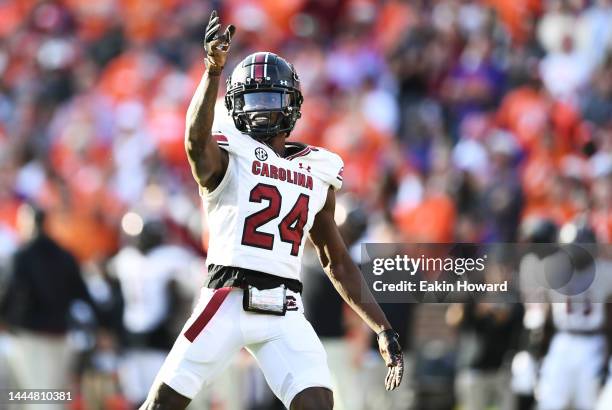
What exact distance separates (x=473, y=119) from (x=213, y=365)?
6937 millimetres

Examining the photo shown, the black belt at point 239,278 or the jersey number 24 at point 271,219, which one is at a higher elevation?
the jersey number 24 at point 271,219

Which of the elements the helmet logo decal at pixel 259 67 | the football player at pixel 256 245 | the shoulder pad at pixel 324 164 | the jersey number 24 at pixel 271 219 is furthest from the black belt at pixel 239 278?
the helmet logo decal at pixel 259 67

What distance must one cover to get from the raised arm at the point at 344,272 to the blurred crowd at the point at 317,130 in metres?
3.37

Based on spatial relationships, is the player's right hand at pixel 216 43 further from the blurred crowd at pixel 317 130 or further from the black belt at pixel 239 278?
the blurred crowd at pixel 317 130

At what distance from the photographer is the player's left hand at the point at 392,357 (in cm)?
543

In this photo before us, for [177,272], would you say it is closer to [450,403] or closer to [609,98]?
[450,403]

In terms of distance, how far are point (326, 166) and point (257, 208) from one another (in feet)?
1.52

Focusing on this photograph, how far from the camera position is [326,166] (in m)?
5.60

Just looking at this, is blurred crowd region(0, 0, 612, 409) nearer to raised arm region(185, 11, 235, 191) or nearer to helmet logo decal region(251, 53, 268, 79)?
helmet logo decal region(251, 53, 268, 79)

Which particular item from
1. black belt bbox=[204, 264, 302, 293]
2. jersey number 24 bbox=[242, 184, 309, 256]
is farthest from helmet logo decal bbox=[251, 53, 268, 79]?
black belt bbox=[204, 264, 302, 293]

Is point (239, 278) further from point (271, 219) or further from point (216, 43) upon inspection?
→ point (216, 43)

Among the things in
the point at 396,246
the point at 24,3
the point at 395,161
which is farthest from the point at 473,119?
the point at 24,3
